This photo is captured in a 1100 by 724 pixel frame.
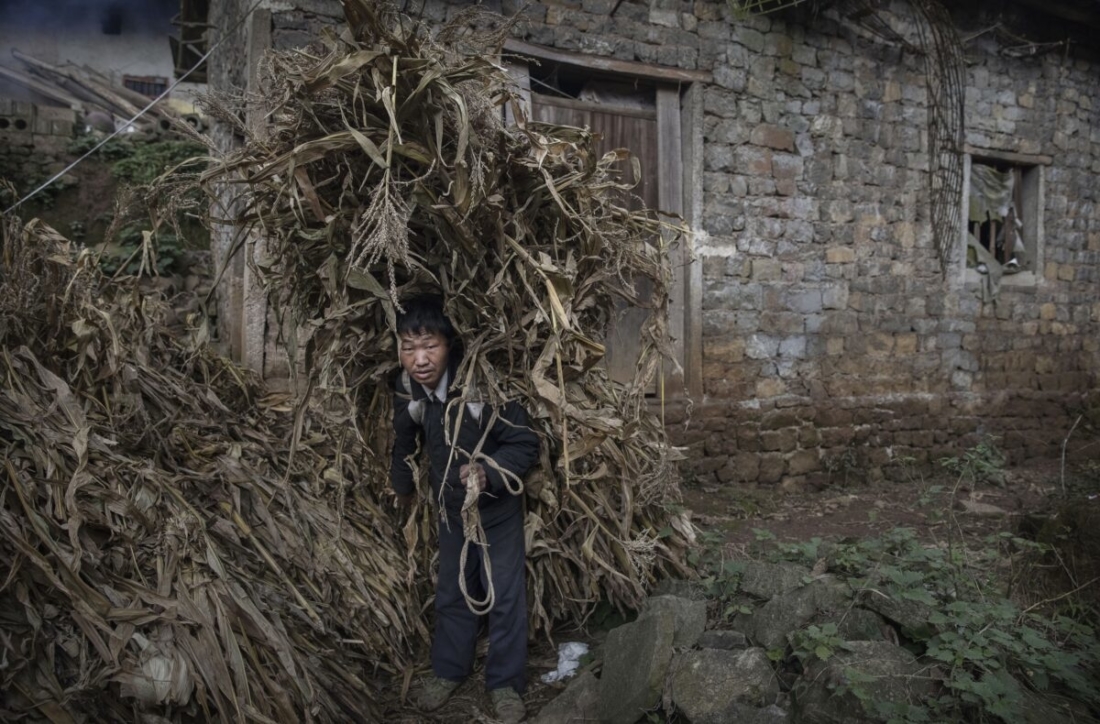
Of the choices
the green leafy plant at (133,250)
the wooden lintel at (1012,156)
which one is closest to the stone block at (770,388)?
the wooden lintel at (1012,156)

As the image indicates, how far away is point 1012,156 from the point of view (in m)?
6.48

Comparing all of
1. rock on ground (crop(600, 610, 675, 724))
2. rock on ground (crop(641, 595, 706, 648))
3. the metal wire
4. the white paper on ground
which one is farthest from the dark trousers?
the metal wire

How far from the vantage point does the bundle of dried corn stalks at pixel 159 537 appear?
210cm

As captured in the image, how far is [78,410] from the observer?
2.60m

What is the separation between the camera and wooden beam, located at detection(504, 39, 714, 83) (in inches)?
183

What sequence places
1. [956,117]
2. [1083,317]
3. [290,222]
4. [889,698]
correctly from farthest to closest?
[1083,317]
[956,117]
[290,222]
[889,698]

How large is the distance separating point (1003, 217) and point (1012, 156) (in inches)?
20.9

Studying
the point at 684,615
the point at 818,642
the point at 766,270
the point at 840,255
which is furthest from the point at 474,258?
the point at 840,255

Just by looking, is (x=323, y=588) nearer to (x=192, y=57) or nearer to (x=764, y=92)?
(x=764, y=92)

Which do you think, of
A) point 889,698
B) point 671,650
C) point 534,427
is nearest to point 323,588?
point 534,427

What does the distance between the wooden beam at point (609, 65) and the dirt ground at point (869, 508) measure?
2.83m

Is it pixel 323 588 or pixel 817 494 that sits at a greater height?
pixel 323 588

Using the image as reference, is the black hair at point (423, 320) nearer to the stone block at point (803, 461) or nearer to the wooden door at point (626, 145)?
the wooden door at point (626, 145)

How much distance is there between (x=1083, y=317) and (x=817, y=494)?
3.57m
